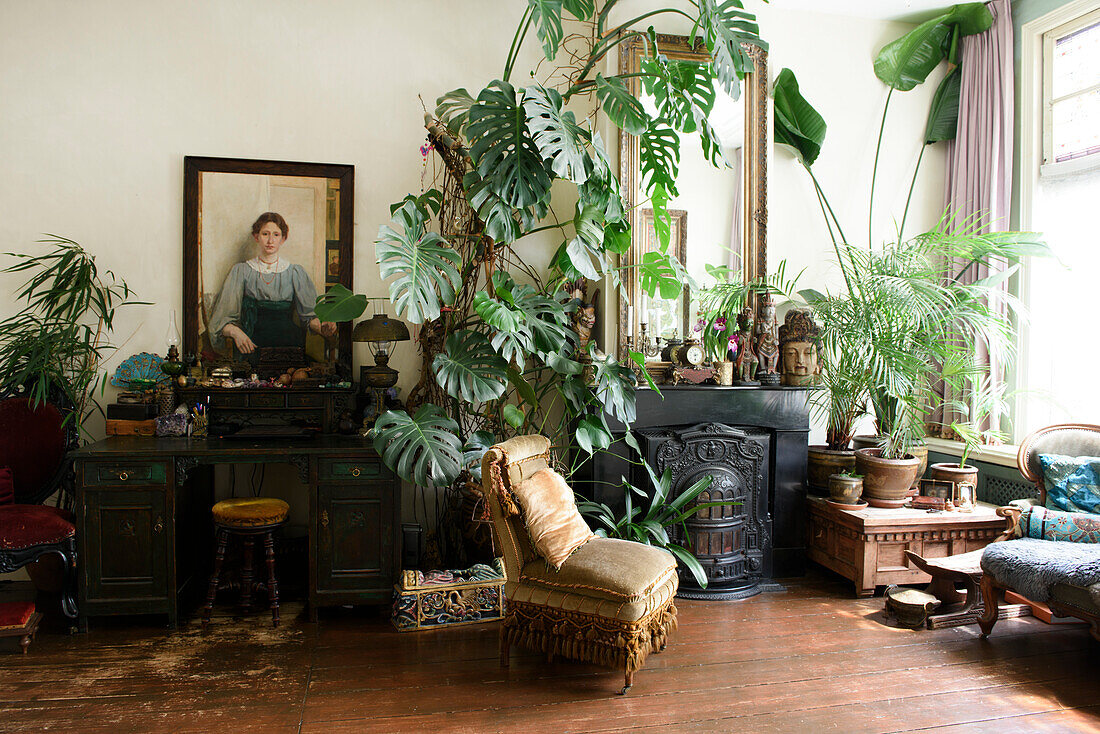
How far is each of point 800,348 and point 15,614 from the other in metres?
4.17

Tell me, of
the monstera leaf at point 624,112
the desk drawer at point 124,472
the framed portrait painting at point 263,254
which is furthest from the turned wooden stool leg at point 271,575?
the monstera leaf at point 624,112

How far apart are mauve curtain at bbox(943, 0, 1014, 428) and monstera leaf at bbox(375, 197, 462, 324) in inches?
128

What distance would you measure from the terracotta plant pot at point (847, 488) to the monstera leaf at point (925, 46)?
103 inches

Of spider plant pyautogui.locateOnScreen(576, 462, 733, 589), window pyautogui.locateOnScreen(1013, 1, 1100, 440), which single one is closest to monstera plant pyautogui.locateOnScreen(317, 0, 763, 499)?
spider plant pyautogui.locateOnScreen(576, 462, 733, 589)

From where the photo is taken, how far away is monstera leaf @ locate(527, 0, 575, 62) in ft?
10.4

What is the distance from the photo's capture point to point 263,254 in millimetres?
3953

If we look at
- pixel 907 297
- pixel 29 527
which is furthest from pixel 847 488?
pixel 29 527

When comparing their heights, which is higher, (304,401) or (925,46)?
(925,46)

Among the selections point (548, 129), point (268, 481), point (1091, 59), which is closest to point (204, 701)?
point (268, 481)

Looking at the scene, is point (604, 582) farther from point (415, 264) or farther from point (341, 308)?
point (341, 308)

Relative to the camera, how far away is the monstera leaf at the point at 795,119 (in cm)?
431

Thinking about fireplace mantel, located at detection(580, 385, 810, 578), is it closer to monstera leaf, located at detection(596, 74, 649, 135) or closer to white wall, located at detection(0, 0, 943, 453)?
white wall, located at detection(0, 0, 943, 453)

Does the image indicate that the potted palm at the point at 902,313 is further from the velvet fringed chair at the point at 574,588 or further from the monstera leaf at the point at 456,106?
the monstera leaf at the point at 456,106

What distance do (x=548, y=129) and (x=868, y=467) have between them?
2.63 metres
